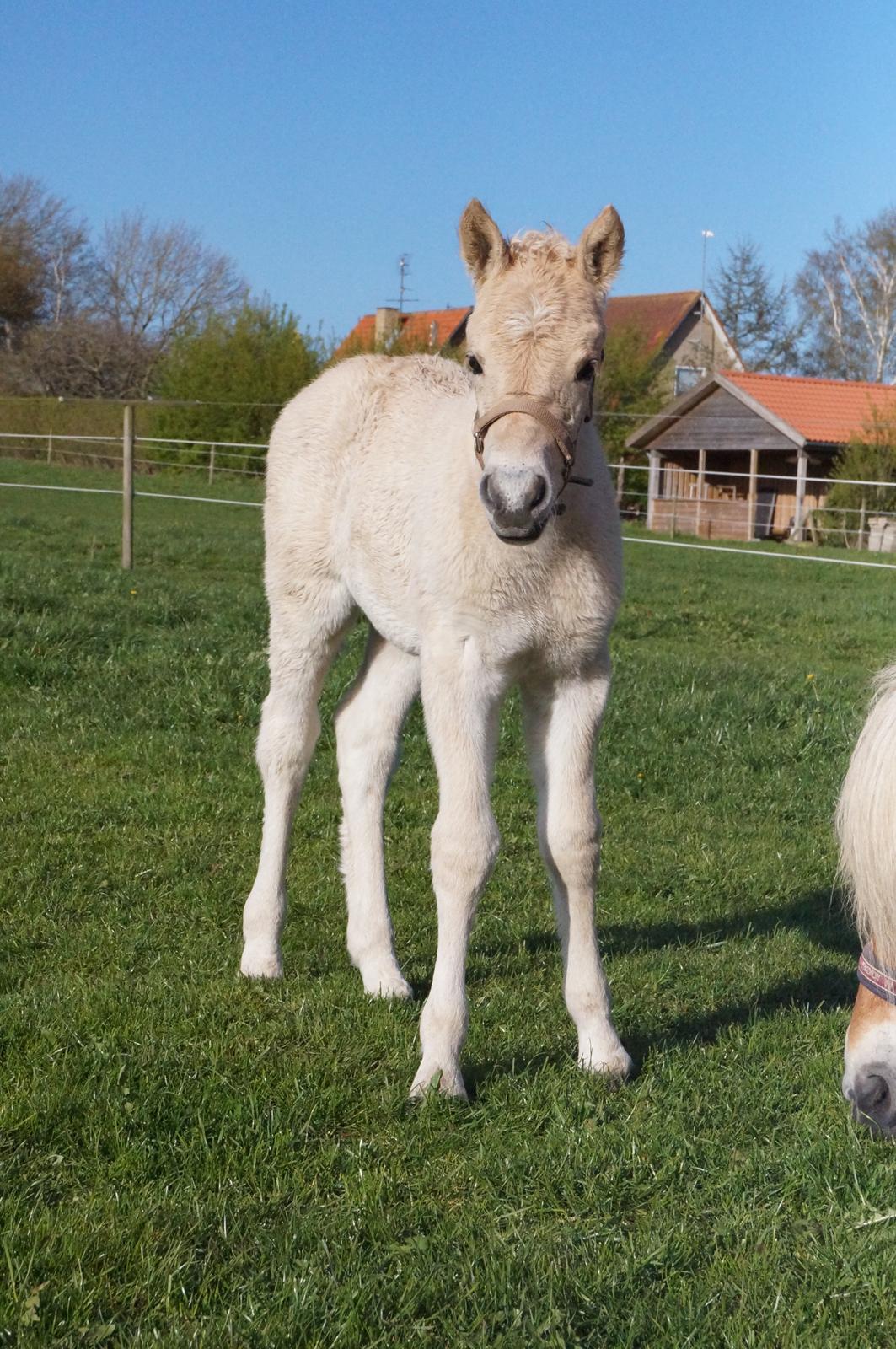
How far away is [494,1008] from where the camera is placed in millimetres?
3850

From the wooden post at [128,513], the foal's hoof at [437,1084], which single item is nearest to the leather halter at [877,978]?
the foal's hoof at [437,1084]

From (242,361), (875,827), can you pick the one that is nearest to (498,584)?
(875,827)

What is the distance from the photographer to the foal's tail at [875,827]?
110 inches

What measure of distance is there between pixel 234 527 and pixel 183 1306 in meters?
20.5

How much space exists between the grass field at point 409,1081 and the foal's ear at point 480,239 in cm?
205

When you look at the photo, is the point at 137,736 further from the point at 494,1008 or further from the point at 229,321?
the point at 229,321

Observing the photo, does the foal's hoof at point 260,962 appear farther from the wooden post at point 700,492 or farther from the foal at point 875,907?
the wooden post at point 700,492

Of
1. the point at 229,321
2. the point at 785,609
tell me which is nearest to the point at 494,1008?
the point at 785,609

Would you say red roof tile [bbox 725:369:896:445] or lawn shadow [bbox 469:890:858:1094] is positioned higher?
red roof tile [bbox 725:369:896:445]

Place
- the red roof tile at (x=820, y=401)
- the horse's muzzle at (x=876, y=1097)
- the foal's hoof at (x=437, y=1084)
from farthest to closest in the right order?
1. the red roof tile at (x=820, y=401)
2. the foal's hoof at (x=437, y=1084)
3. the horse's muzzle at (x=876, y=1097)

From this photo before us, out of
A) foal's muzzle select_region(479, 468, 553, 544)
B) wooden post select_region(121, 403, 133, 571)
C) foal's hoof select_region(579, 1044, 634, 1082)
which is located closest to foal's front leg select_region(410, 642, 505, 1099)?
foal's hoof select_region(579, 1044, 634, 1082)

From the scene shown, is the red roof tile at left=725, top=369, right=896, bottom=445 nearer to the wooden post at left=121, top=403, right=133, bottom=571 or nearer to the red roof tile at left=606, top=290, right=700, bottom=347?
the red roof tile at left=606, top=290, right=700, bottom=347

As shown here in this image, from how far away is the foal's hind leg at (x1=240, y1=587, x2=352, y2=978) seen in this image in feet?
14.3

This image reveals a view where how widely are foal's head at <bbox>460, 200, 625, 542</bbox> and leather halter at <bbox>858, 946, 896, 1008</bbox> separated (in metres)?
1.19
